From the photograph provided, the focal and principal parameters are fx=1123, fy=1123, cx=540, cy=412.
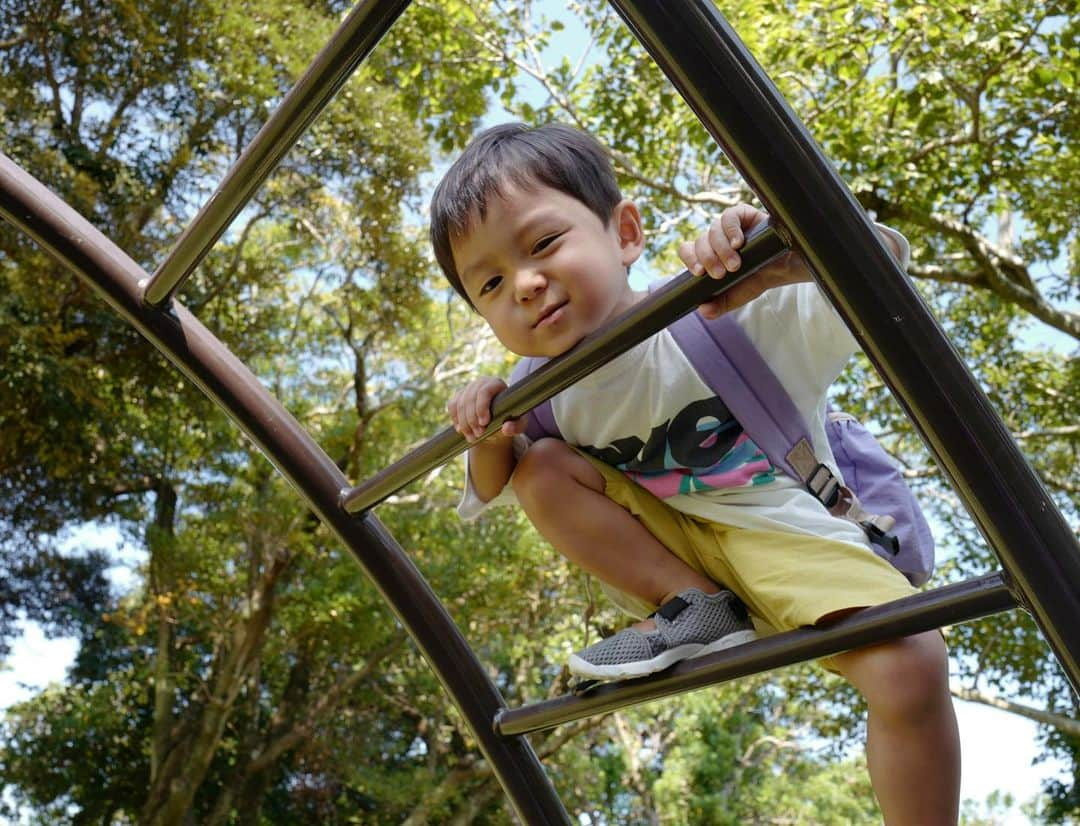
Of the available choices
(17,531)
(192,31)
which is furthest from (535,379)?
(17,531)

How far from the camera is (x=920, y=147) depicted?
4.77m

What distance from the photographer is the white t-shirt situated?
0.95 metres

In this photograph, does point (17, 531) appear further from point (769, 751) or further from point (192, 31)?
point (769, 751)

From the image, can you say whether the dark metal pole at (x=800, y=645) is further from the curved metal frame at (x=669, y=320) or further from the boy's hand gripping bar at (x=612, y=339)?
the boy's hand gripping bar at (x=612, y=339)

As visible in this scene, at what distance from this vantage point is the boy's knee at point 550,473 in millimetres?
1071

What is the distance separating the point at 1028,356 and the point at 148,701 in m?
7.71

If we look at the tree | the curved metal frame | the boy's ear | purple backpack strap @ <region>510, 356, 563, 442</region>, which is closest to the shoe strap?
the curved metal frame

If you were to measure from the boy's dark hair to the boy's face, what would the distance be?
0.4 inches

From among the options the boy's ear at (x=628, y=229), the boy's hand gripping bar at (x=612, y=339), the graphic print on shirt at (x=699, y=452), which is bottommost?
the boy's hand gripping bar at (x=612, y=339)

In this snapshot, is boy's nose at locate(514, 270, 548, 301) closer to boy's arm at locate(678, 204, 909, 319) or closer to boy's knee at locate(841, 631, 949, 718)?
boy's arm at locate(678, 204, 909, 319)

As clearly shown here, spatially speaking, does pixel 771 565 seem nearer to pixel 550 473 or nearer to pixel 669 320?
pixel 550 473

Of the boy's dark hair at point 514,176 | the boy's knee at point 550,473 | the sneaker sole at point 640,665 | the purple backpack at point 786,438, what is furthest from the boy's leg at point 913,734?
the boy's dark hair at point 514,176

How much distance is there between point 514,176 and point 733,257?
1.40 ft

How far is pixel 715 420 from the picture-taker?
1010 mm
